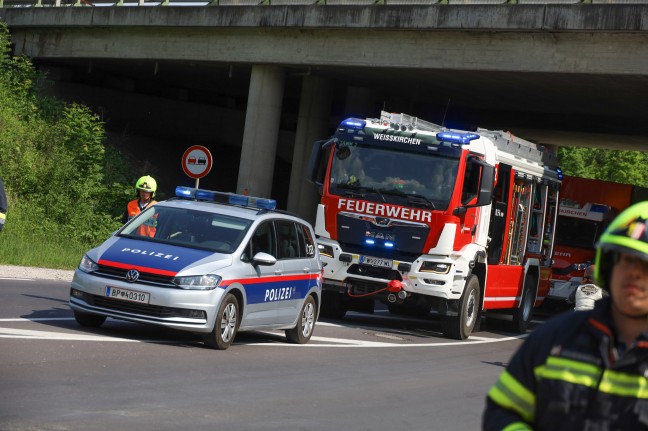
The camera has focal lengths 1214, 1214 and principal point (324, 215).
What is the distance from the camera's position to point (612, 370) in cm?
322

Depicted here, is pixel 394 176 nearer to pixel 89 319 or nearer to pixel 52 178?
pixel 89 319

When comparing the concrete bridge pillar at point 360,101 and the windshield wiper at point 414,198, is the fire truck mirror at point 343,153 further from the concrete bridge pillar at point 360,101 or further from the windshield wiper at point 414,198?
the concrete bridge pillar at point 360,101

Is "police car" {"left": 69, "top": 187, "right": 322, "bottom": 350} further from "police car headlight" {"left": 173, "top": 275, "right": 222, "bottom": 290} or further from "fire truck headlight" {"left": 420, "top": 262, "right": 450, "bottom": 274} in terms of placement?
"fire truck headlight" {"left": 420, "top": 262, "right": 450, "bottom": 274}

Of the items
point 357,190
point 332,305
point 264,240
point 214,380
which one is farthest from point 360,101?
point 214,380

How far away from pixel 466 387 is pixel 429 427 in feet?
10.7

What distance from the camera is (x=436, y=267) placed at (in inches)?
717

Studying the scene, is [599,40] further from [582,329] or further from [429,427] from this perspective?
[582,329]

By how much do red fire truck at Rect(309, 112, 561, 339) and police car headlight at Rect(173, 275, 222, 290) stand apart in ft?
19.6

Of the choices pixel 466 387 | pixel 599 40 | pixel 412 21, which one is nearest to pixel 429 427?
pixel 466 387

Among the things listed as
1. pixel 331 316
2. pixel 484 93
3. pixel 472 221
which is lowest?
pixel 331 316

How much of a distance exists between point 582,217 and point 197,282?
1799cm

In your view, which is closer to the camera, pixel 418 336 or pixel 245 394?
pixel 245 394

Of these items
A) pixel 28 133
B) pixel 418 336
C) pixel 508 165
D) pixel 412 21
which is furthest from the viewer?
pixel 28 133

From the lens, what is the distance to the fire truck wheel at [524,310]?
2219 centimetres
